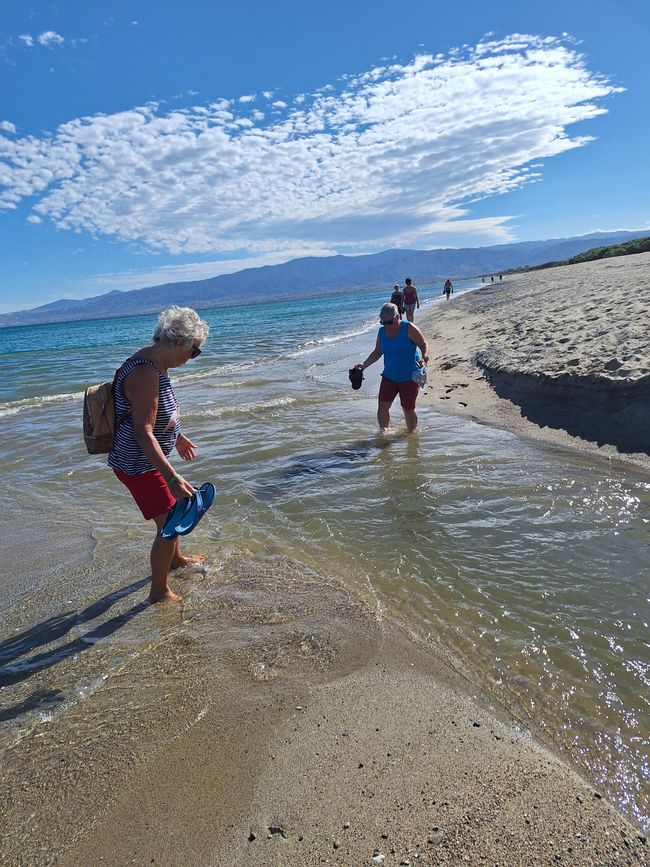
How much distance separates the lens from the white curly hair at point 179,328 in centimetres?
336

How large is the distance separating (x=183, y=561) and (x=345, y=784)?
2.57 metres

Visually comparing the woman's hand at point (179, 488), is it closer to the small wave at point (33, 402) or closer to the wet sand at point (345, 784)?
the wet sand at point (345, 784)

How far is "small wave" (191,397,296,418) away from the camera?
10.5 meters

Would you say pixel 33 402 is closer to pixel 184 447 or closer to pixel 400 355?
pixel 400 355

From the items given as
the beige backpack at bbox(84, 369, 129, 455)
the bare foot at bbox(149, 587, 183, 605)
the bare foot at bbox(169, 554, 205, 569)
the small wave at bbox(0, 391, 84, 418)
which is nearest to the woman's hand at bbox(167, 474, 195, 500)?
the beige backpack at bbox(84, 369, 129, 455)

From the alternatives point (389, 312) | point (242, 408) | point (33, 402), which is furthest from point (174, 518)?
point (33, 402)

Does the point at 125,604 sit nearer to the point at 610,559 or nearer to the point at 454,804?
the point at 454,804

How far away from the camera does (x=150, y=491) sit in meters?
3.62

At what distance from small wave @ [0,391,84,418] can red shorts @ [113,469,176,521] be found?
1112cm

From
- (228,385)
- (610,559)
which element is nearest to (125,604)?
(610,559)

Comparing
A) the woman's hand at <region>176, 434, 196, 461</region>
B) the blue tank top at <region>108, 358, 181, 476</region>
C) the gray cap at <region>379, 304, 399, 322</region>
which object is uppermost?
the gray cap at <region>379, 304, 399, 322</region>

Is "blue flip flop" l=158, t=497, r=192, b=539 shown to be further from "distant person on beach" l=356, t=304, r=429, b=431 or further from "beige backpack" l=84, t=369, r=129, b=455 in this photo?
"distant person on beach" l=356, t=304, r=429, b=431

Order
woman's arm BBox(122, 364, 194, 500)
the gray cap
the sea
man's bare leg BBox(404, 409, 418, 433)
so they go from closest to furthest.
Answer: the sea
woman's arm BBox(122, 364, 194, 500)
the gray cap
man's bare leg BBox(404, 409, 418, 433)

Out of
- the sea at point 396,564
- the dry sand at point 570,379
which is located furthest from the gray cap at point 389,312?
the dry sand at point 570,379
